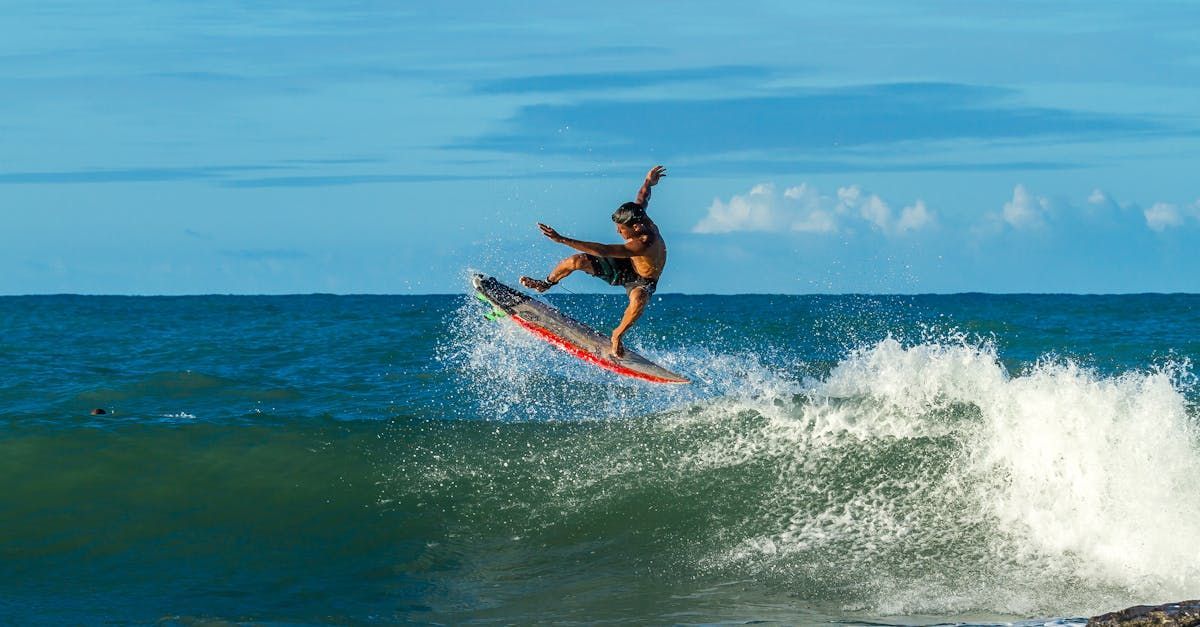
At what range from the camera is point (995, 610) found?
8.63 m

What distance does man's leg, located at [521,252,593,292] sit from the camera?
12.0m

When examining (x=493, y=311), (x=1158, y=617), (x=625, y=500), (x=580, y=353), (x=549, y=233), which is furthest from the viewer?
(x=493, y=311)

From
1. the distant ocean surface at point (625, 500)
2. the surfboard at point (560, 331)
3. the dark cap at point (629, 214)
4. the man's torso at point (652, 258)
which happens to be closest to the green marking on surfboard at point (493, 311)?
the surfboard at point (560, 331)

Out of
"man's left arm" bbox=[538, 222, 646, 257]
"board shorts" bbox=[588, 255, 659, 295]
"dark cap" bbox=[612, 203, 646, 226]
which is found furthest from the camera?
"board shorts" bbox=[588, 255, 659, 295]

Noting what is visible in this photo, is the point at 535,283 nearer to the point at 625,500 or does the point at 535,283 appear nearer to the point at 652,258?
the point at 652,258

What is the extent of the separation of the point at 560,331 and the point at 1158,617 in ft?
26.5

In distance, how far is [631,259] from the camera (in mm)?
12297

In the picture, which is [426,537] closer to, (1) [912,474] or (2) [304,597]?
(2) [304,597]

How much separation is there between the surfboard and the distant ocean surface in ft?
2.37

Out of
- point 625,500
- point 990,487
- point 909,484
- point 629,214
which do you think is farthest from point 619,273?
point 990,487

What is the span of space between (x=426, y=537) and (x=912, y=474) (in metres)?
4.74

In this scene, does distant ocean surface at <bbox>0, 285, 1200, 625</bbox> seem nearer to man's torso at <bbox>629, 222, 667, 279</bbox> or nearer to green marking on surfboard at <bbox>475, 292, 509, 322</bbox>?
green marking on surfboard at <bbox>475, 292, 509, 322</bbox>

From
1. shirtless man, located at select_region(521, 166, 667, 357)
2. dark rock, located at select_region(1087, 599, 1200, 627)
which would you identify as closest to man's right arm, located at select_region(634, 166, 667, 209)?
shirtless man, located at select_region(521, 166, 667, 357)

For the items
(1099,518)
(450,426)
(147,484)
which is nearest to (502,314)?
(450,426)
